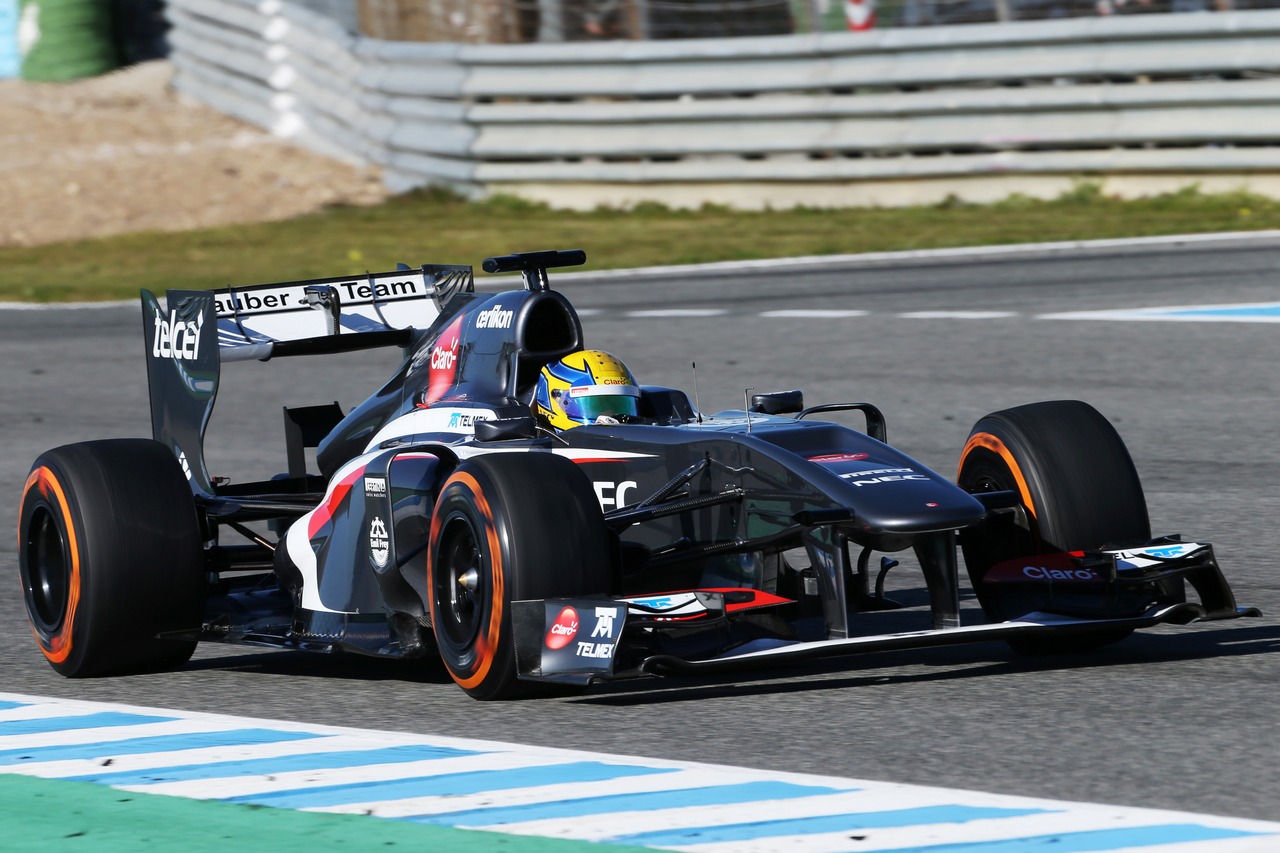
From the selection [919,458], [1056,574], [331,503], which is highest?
[331,503]

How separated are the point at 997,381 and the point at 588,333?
140 inches

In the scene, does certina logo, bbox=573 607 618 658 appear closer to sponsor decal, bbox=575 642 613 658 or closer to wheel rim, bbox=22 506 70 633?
sponsor decal, bbox=575 642 613 658

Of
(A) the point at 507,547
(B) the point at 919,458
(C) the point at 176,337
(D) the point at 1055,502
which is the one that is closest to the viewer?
(A) the point at 507,547

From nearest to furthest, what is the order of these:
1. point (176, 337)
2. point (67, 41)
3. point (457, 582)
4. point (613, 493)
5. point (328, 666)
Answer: point (457, 582), point (613, 493), point (328, 666), point (176, 337), point (67, 41)

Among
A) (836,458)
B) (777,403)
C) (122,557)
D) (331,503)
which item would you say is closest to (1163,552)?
(836,458)

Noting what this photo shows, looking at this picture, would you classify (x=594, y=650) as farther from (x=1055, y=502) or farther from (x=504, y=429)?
(x=1055, y=502)

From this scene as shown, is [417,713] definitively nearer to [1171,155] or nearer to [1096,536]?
[1096,536]

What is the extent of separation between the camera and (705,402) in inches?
487

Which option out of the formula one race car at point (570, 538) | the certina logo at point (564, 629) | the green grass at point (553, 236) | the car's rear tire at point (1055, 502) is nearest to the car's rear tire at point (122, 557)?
the formula one race car at point (570, 538)

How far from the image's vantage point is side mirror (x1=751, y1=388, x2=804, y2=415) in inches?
273

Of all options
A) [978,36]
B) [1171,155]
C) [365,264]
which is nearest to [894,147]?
[978,36]

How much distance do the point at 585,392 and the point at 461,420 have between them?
1.54 ft

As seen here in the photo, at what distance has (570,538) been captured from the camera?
226 inches

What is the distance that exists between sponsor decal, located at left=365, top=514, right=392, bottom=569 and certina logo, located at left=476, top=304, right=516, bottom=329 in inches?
32.1
